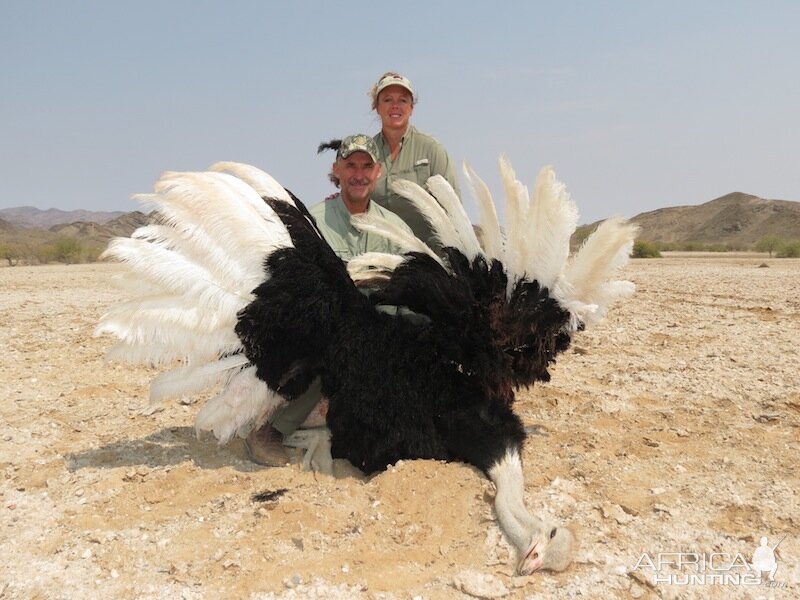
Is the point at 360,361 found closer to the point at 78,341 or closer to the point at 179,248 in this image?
the point at 179,248

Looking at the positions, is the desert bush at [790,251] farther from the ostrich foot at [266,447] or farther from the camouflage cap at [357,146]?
the ostrich foot at [266,447]

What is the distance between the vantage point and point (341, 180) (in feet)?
14.7

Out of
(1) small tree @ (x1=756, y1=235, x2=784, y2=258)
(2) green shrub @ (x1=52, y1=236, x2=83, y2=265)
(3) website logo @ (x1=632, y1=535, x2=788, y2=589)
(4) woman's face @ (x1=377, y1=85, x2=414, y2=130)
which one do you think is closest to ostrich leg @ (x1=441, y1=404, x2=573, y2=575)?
(3) website logo @ (x1=632, y1=535, x2=788, y2=589)

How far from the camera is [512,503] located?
10.1ft

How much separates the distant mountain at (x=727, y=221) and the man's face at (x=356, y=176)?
52856 millimetres

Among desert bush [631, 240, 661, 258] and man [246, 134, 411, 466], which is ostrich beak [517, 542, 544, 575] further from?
desert bush [631, 240, 661, 258]

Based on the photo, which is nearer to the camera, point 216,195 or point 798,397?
point 216,195

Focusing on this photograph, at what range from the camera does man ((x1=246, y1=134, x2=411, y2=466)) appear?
4000 millimetres

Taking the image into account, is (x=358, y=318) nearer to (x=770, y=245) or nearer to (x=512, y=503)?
(x=512, y=503)

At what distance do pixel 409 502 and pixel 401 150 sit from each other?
9.51 ft

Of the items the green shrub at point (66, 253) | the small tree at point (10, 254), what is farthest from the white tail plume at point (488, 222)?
the small tree at point (10, 254)

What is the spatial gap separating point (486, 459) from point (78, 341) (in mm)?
4645

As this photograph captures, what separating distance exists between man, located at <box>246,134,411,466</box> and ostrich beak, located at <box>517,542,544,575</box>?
1644mm

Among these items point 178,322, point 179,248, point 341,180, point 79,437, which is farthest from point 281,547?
point 341,180
